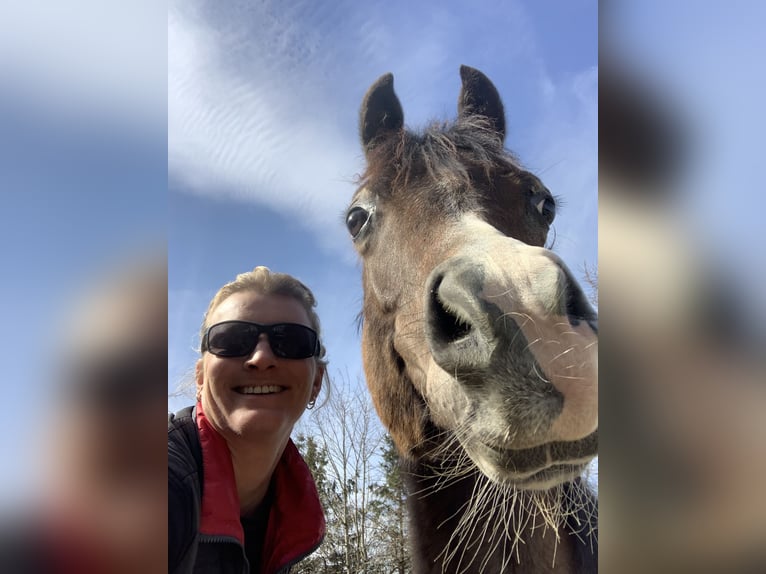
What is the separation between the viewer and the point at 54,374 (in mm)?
562

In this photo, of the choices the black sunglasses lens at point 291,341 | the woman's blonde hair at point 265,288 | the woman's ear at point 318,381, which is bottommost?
the woman's ear at point 318,381

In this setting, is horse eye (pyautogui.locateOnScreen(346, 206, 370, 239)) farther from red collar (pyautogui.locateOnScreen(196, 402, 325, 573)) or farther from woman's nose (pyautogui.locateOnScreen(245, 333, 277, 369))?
red collar (pyautogui.locateOnScreen(196, 402, 325, 573))

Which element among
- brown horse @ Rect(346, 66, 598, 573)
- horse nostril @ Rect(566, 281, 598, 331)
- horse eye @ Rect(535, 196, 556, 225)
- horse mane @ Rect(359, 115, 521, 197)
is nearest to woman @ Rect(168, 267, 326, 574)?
brown horse @ Rect(346, 66, 598, 573)

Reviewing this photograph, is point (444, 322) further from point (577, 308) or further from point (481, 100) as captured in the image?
point (481, 100)

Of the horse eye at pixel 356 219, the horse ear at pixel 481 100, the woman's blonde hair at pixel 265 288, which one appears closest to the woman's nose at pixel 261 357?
the woman's blonde hair at pixel 265 288

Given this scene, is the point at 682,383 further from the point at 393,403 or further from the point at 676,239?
the point at 393,403

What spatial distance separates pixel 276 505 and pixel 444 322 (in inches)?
29.2

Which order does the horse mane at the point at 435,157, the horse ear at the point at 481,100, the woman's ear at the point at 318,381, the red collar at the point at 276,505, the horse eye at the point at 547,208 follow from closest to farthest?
1. the red collar at the point at 276,505
2. the woman's ear at the point at 318,381
3. the horse mane at the point at 435,157
4. the horse eye at the point at 547,208
5. the horse ear at the point at 481,100

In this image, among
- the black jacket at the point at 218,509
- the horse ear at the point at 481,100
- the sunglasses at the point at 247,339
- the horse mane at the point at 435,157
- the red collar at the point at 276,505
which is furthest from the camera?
the horse ear at the point at 481,100

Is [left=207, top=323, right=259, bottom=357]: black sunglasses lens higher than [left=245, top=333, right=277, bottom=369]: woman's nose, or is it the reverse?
[left=207, top=323, right=259, bottom=357]: black sunglasses lens

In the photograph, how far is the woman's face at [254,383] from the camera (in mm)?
1412

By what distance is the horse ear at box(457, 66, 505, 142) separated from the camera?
2066mm

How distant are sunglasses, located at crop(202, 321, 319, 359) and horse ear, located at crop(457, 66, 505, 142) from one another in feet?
3.79

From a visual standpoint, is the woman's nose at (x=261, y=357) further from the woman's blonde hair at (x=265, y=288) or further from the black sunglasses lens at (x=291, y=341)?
the woman's blonde hair at (x=265, y=288)
